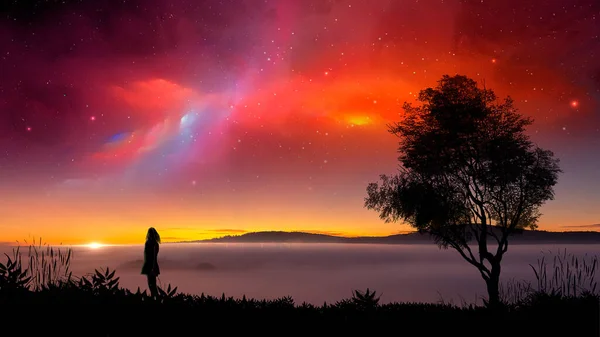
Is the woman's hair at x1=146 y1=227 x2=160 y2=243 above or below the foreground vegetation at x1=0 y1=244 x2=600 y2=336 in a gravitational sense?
above

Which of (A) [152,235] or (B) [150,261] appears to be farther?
(A) [152,235]

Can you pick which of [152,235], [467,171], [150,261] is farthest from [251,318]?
[467,171]

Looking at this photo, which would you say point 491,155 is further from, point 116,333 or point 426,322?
point 116,333

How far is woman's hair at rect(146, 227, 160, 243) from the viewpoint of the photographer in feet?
58.0

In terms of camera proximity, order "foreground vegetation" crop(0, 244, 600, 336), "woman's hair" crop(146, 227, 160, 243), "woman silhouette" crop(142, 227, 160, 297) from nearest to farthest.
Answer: "foreground vegetation" crop(0, 244, 600, 336)
"woman silhouette" crop(142, 227, 160, 297)
"woman's hair" crop(146, 227, 160, 243)

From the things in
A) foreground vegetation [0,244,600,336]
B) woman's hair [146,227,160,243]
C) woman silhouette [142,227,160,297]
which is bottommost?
foreground vegetation [0,244,600,336]

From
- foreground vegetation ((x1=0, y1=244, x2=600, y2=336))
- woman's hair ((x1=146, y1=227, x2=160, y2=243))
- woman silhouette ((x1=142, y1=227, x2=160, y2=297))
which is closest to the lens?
foreground vegetation ((x1=0, y1=244, x2=600, y2=336))

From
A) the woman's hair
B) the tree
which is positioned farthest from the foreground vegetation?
the tree

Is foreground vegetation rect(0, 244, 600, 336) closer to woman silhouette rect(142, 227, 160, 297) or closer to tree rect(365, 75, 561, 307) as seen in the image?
woman silhouette rect(142, 227, 160, 297)

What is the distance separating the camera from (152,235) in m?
17.8

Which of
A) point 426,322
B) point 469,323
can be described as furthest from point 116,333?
point 469,323

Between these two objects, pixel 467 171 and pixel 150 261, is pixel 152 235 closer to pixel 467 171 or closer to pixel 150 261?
pixel 150 261

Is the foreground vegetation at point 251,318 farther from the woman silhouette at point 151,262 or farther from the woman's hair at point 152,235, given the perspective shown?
the woman's hair at point 152,235

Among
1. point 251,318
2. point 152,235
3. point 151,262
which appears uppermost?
point 152,235
